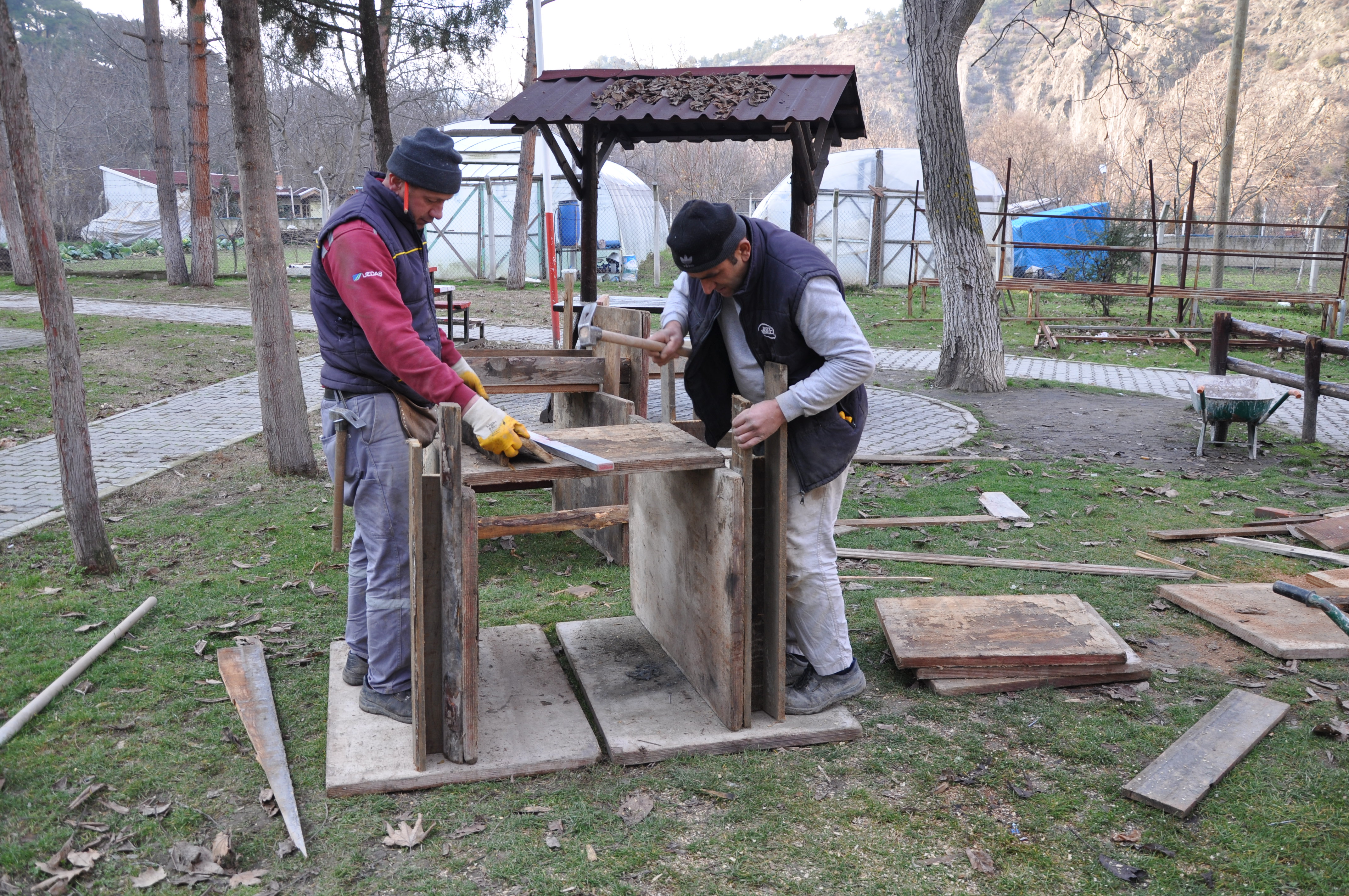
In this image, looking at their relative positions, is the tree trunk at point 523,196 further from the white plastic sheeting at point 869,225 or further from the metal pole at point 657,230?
the white plastic sheeting at point 869,225

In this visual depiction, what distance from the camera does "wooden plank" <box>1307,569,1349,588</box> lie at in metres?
4.67

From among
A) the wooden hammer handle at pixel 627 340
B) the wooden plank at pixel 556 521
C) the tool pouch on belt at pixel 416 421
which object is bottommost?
the wooden plank at pixel 556 521

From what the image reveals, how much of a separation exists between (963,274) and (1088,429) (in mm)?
2359

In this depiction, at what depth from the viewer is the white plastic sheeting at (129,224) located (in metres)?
41.1

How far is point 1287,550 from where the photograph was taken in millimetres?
5535

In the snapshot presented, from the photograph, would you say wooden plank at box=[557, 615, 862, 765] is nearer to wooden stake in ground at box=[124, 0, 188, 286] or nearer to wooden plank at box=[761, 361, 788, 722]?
wooden plank at box=[761, 361, 788, 722]

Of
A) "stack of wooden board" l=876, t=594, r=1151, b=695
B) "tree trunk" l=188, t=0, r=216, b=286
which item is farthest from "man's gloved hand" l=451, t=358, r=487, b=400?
"tree trunk" l=188, t=0, r=216, b=286

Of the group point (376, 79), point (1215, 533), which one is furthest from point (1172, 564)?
point (376, 79)

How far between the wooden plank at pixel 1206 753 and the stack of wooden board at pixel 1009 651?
1.33 feet

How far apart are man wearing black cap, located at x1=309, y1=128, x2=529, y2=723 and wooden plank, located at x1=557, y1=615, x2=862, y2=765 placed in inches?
29.1

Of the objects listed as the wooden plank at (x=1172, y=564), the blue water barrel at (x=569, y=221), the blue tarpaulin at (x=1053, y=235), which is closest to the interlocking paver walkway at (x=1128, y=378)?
the wooden plank at (x=1172, y=564)

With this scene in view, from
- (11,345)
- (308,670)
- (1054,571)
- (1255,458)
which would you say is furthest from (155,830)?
(11,345)

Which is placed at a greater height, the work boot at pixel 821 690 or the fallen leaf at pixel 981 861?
the work boot at pixel 821 690

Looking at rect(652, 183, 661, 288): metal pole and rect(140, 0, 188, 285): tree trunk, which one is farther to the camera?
rect(652, 183, 661, 288): metal pole
